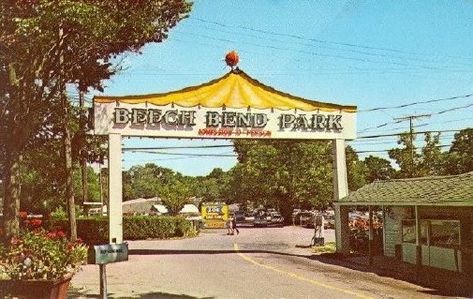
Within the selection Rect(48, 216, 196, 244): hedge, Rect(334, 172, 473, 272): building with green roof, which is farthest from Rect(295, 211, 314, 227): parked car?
Rect(334, 172, 473, 272): building with green roof

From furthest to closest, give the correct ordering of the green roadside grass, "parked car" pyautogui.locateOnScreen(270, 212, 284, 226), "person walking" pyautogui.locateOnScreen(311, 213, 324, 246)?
"parked car" pyautogui.locateOnScreen(270, 212, 284, 226)
"person walking" pyautogui.locateOnScreen(311, 213, 324, 246)
the green roadside grass

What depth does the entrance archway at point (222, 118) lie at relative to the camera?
23734 mm

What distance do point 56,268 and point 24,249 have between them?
993mm

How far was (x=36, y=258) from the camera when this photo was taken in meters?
11.6

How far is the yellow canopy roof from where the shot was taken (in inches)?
969

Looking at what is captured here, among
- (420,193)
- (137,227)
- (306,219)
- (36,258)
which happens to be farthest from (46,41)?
(306,219)

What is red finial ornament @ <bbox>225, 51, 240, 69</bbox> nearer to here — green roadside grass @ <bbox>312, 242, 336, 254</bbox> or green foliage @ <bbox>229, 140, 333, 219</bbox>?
green roadside grass @ <bbox>312, 242, 336, 254</bbox>

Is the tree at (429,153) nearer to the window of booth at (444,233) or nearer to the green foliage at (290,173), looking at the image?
the green foliage at (290,173)

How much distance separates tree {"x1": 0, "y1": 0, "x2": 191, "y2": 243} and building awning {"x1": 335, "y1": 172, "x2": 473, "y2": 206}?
10574mm

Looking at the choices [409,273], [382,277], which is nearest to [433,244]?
[409,273]

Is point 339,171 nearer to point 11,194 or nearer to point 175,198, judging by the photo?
point 11,194

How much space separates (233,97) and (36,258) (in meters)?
15.4

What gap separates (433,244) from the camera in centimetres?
2083

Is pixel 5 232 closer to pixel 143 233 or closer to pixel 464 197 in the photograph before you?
pixel 464 197
